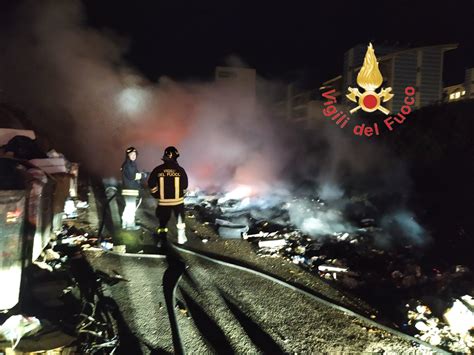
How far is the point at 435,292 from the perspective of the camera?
4.05 meters

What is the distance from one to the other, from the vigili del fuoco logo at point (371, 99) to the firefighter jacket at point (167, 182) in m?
6.95

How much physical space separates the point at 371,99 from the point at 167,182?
9590mm

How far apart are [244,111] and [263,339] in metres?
8.90

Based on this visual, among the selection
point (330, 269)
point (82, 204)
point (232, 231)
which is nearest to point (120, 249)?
point (232, 231)

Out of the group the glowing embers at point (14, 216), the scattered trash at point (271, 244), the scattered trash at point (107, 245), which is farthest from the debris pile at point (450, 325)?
the scattered trash at point (107, 245)

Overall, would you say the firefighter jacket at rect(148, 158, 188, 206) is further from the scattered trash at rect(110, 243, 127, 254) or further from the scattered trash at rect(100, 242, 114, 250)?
the scattered trash at rect(100, 242, 114, 250)

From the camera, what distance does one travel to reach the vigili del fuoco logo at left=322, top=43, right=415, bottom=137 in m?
10.9

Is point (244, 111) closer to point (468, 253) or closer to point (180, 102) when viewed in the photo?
point (180, 102)

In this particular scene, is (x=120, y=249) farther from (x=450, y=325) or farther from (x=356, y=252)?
(x=450, y=325)

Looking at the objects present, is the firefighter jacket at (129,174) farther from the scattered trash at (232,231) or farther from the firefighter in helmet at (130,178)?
the scattered trash at (232,231)

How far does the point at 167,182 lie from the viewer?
202 inches

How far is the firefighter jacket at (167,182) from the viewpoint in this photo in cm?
512

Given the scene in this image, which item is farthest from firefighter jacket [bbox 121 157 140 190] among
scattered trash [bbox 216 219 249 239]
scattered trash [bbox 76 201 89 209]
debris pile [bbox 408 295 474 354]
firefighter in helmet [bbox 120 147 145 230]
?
debris pile [bbox 408 295 474 354]

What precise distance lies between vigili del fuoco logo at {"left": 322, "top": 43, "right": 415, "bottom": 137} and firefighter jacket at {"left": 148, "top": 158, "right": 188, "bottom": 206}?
6.95 metres
